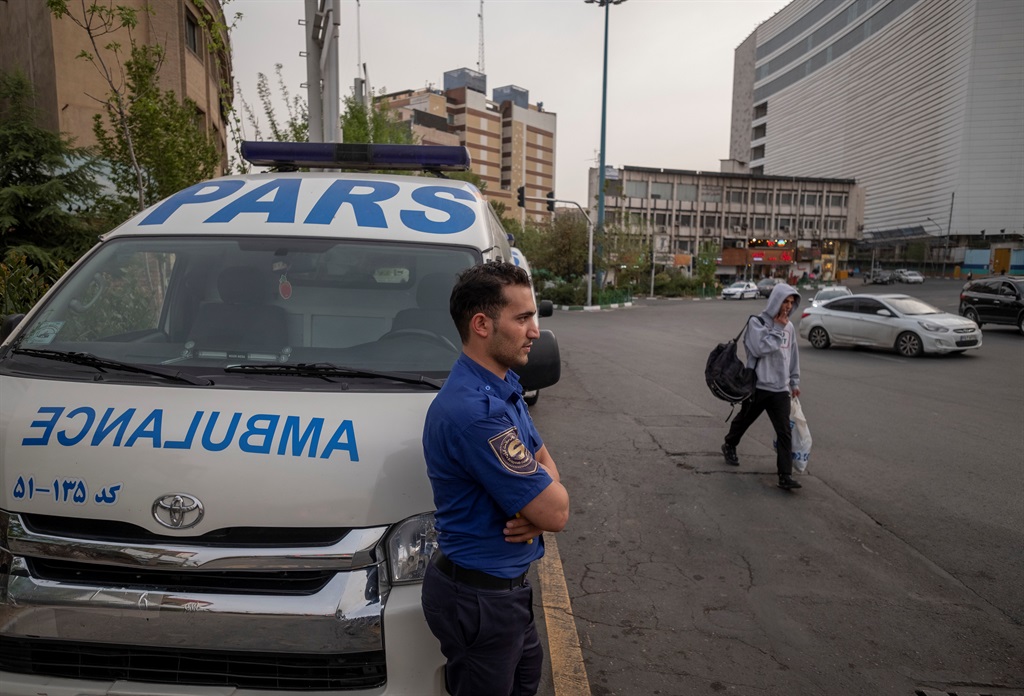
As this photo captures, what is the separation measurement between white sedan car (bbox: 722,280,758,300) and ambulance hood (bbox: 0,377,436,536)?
5546 cm

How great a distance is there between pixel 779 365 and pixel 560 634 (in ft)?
11.2

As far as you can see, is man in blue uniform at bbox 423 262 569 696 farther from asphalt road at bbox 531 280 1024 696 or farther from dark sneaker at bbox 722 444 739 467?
dark sneaker at bbox 722 444 739 467

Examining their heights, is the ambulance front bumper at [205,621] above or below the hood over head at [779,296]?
below

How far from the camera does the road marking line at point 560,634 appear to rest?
3082 mm

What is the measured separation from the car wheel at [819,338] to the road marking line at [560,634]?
1572 centimetres

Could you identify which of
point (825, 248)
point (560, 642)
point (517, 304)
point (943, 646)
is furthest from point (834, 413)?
point (825, 248)

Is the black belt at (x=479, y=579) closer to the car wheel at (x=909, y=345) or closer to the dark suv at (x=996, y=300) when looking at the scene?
the car wheel at (x=909, y=345)

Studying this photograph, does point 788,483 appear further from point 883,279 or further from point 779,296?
point 883,279

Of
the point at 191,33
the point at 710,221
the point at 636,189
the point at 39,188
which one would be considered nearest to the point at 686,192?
the point at 710,221

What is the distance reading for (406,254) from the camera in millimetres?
3283

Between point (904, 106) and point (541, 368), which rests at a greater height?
point (904, 106)

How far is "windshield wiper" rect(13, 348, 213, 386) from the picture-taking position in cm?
252

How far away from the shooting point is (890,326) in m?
16.5

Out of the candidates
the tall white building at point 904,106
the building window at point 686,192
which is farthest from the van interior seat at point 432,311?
the tall white building at point 904,106
